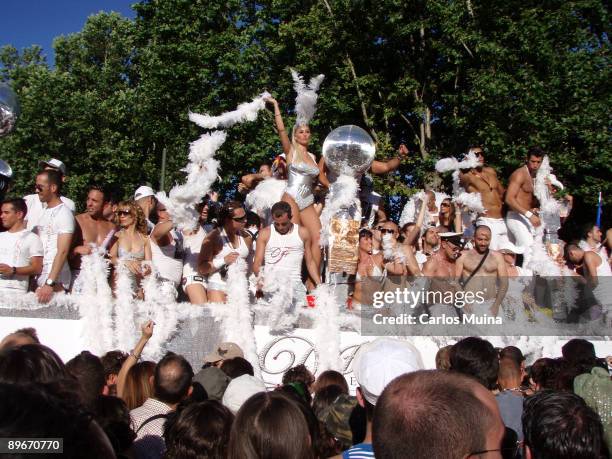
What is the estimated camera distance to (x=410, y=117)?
19.9 metres

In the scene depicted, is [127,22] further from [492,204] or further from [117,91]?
[492,204]

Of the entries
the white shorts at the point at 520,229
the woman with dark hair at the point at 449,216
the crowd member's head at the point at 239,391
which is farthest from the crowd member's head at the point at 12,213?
the white shorts at the point at 520,229

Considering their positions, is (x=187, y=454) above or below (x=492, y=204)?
below

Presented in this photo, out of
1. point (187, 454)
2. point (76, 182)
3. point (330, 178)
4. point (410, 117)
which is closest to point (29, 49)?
point (76, 182)

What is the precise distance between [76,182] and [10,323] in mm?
18568

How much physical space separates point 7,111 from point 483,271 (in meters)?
5.20

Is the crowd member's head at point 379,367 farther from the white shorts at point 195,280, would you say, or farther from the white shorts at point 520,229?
the white shorts at point 520,229

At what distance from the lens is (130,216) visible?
6.57m

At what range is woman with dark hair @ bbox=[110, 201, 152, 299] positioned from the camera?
6.36 meters

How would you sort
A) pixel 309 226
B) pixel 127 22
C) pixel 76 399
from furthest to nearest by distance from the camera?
pixel 127 22 → pixel 309 226 → pixel 76 399

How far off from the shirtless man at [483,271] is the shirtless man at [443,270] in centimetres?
11

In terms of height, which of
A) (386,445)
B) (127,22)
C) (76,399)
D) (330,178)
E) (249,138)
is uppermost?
(127,22)

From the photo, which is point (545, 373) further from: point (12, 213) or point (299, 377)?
point (12, 213)

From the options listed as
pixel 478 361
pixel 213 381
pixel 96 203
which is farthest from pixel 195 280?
pixel 478 361
